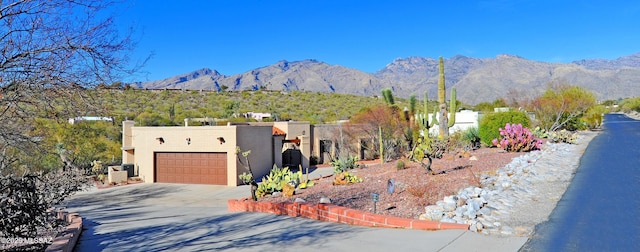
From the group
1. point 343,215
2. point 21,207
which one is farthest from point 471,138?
point 21,207

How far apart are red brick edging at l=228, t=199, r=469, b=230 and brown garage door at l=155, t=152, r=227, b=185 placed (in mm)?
10100

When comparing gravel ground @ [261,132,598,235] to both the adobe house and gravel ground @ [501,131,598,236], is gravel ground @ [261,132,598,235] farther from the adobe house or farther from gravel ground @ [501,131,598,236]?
the adobe house

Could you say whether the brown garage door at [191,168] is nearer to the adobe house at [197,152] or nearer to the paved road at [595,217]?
the adobe house at [197,152]

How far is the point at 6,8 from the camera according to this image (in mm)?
6316

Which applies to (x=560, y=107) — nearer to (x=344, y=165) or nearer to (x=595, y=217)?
(x=344, y=165)

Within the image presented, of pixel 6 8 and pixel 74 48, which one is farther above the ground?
pixel 6 8

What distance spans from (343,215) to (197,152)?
14.9m

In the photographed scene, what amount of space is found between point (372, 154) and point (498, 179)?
18.8 meters

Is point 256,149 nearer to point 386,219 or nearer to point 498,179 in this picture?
point 498,179

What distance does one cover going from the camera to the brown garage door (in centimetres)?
2259

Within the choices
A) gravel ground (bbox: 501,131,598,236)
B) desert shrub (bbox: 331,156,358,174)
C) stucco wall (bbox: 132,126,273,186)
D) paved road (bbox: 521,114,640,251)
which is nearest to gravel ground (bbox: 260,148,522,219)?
Answer: gravel ground (bbox: 501,131,598,236)

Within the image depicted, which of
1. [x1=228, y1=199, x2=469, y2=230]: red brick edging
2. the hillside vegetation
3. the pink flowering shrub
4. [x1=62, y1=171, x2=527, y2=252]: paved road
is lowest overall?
[x1=62, y1=171, x2=527, y2=252]: paved road

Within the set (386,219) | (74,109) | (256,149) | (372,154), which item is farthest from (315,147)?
(74,109)

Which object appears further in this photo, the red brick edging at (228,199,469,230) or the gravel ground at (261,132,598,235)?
the gravel ground at (261,132,598,235)
